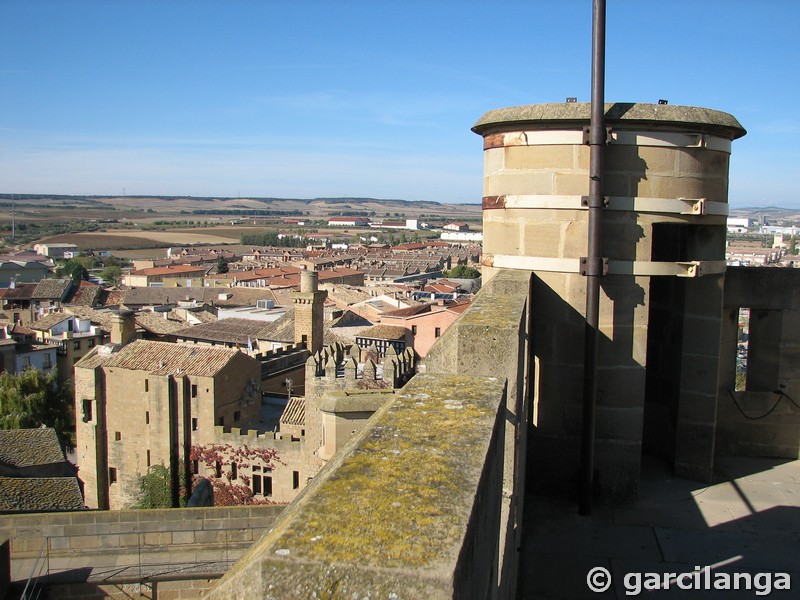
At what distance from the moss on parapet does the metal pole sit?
318 cm

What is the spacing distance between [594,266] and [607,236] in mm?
345

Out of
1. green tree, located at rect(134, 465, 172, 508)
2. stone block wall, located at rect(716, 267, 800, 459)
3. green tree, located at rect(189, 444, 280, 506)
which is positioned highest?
stone block wall, located at rect(716, 267, 800, 459)

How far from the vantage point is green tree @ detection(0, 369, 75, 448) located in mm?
36125

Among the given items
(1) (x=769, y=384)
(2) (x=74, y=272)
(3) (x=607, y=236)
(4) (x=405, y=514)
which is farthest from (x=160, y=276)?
(4) (x=405, y=514)

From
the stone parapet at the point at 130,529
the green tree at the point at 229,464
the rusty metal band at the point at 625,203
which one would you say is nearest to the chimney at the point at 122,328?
the green tree at the point at 229,464

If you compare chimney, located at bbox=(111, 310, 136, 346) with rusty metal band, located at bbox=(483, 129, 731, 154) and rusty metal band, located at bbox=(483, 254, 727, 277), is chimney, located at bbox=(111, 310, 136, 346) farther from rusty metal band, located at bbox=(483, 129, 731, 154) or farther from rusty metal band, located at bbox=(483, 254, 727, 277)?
rusty metal band, located at bbox=(483, 129, 731, 154)

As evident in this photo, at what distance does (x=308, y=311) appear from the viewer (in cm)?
3962

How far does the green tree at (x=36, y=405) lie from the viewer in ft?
119

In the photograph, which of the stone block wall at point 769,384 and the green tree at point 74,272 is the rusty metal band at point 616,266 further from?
the green tree at point 74,272

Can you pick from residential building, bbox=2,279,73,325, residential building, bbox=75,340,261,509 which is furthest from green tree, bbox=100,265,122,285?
residential building, bbox=75,340,261,509

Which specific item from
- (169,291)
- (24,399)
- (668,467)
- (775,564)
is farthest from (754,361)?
(169,291)

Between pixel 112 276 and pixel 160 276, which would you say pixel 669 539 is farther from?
pixel 112 276

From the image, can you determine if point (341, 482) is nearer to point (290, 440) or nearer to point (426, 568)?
point (426, 568)

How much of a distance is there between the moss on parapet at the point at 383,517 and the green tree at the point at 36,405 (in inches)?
1458
